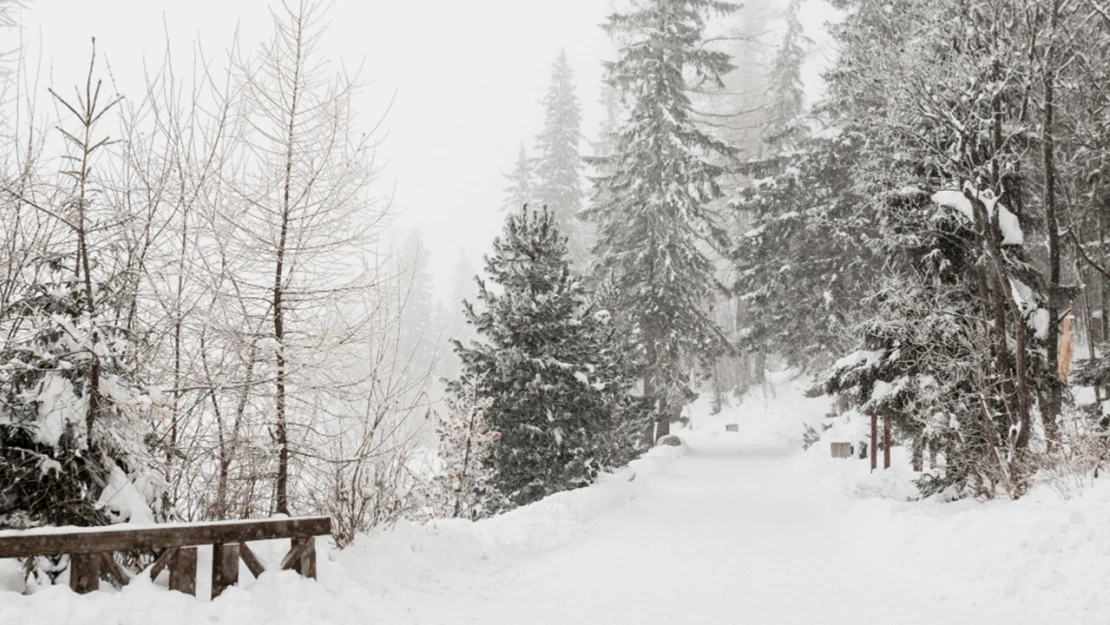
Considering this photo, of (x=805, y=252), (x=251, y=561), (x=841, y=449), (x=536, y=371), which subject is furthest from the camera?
(x=805, y=252)

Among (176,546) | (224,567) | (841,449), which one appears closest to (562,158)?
(841,449)

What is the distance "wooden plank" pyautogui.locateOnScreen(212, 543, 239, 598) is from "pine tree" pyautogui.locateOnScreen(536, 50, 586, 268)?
3178 centimetres

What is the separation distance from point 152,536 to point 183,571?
1.44 ft

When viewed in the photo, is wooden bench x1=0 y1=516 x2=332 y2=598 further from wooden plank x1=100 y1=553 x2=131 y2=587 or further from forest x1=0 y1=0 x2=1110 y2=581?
forest x1=0 y1=0 x2=1110 y2=581

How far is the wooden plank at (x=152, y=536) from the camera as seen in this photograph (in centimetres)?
485

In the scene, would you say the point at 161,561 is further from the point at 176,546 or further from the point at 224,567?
the point at 224,567

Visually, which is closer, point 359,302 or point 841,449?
point 359,302

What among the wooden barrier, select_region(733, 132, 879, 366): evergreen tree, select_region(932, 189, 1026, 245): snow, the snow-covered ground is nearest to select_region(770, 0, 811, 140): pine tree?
select_region(733, 132, 879, 366): evergreen tree

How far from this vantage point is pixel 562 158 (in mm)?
39750

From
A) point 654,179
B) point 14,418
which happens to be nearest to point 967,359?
point 14,418

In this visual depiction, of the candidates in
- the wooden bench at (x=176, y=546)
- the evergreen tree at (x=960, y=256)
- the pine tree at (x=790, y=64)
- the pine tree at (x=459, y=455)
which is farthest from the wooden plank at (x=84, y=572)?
the pine tree at (x=790, y=64)

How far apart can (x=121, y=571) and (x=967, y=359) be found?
42.4 feet

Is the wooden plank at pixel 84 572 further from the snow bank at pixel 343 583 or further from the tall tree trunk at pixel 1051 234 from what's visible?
the tall tree trunk at pixel 1051 234

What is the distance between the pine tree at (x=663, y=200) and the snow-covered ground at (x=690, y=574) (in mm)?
14066
